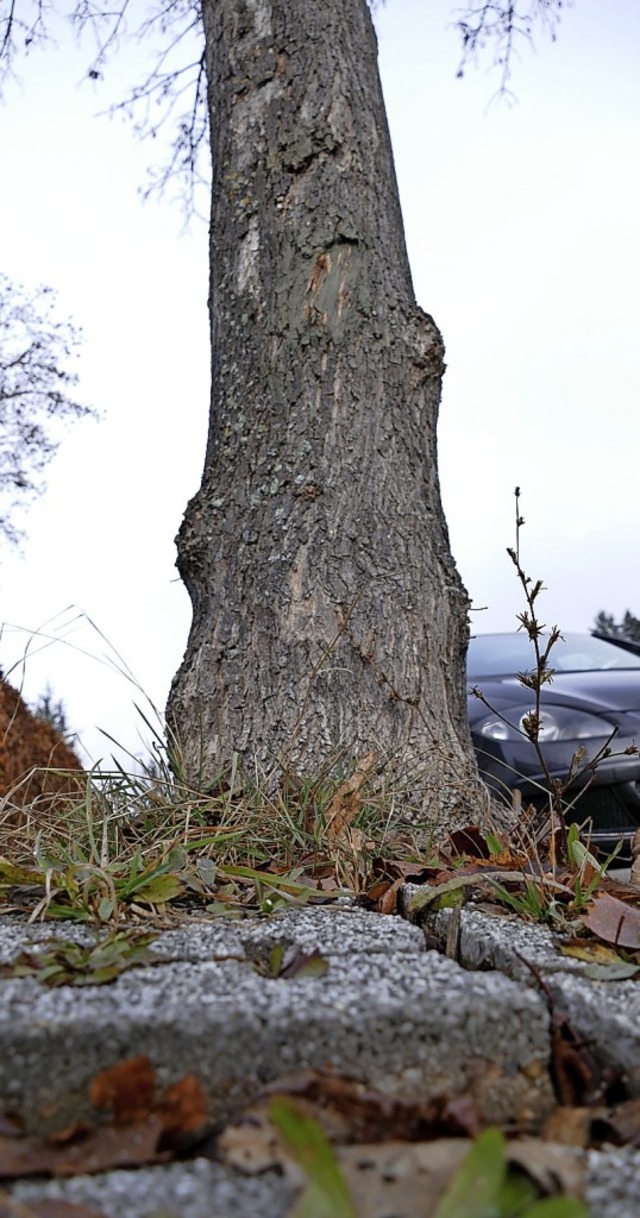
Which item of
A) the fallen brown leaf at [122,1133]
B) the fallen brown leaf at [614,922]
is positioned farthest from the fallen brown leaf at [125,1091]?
the fallen brown leaf at [614,922]

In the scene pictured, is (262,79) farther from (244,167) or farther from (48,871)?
(48,871)

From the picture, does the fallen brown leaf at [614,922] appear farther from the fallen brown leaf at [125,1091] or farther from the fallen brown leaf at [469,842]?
the fallen brown leaf at [125,1091]

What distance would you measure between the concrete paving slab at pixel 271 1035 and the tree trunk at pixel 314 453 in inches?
46.6

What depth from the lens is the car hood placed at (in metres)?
4.41

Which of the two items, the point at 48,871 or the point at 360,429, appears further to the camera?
the point at 360,429

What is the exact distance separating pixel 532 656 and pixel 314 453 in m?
3.59

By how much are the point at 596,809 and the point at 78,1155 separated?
3539 mm

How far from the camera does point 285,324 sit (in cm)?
279

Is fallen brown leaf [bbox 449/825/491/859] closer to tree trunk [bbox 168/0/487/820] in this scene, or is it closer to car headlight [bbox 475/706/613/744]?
tree trunk [bbox 168/0/487/820]

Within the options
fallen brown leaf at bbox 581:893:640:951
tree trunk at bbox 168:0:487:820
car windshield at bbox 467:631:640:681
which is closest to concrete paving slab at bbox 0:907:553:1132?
fallen brown leaf at bbox 581:893:640:951

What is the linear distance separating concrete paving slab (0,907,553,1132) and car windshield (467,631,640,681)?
426 cm

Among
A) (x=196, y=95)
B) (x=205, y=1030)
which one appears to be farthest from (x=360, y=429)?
(x=196, y=95)

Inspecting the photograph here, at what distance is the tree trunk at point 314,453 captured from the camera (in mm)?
2455

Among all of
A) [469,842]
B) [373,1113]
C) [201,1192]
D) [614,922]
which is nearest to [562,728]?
[469,842]
